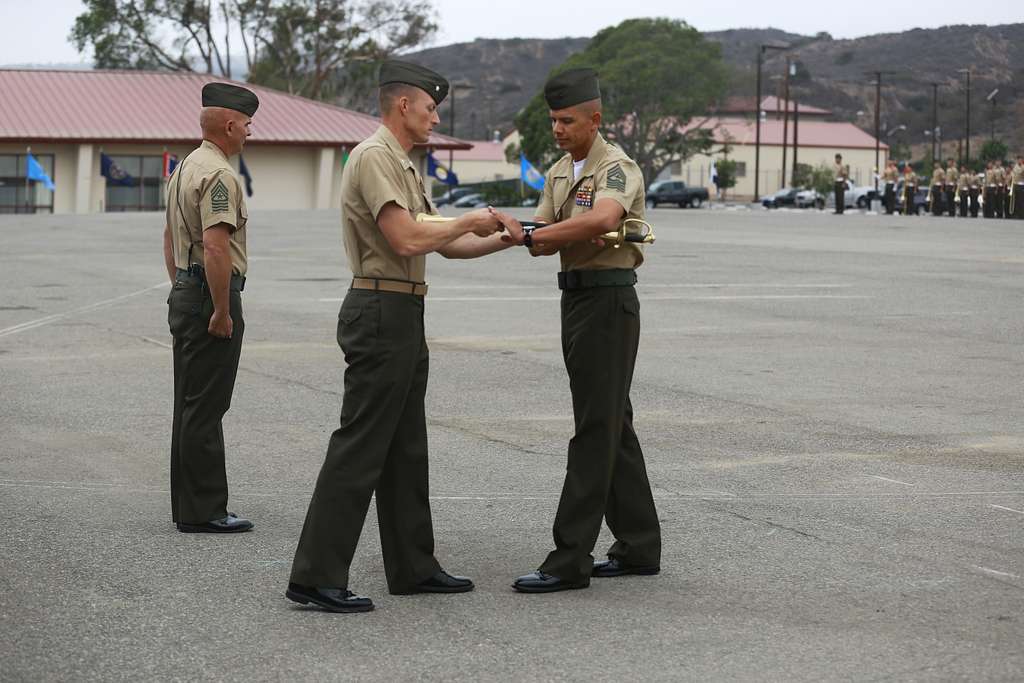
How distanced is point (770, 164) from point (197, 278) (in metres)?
120

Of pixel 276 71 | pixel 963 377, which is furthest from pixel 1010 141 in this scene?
pixel 963 377

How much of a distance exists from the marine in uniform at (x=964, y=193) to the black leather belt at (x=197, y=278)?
48225mm

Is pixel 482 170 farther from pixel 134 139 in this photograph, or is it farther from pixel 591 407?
pixel 591 407

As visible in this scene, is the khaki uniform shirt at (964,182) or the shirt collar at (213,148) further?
the khaki uniform shirt at (964,182)

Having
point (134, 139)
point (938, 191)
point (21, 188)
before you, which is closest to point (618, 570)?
point (938, 191)

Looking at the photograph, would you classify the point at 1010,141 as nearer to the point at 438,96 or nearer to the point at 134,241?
the point at 134,241

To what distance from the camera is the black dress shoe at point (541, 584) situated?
579cm

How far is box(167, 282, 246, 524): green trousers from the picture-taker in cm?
689

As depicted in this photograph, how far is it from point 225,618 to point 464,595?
90 centimetres

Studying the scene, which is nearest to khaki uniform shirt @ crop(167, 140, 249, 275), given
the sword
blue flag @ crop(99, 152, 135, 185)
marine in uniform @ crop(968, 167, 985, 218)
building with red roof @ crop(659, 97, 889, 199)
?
the sword

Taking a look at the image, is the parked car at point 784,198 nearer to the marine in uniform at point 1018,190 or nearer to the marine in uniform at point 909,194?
the marine in uniform at point 909,194

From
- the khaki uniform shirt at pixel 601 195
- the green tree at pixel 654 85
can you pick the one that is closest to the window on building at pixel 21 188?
the green tree at pixel 654 85

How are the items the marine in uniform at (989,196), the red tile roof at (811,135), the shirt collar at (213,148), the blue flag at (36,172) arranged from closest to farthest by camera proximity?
1. the shirt collar at (213,148)
2. the marine in uniform at (989,196)
3. the blue flag at (36,172)
4. the red tile roof at (811,135)

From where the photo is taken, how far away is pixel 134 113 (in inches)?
2594
